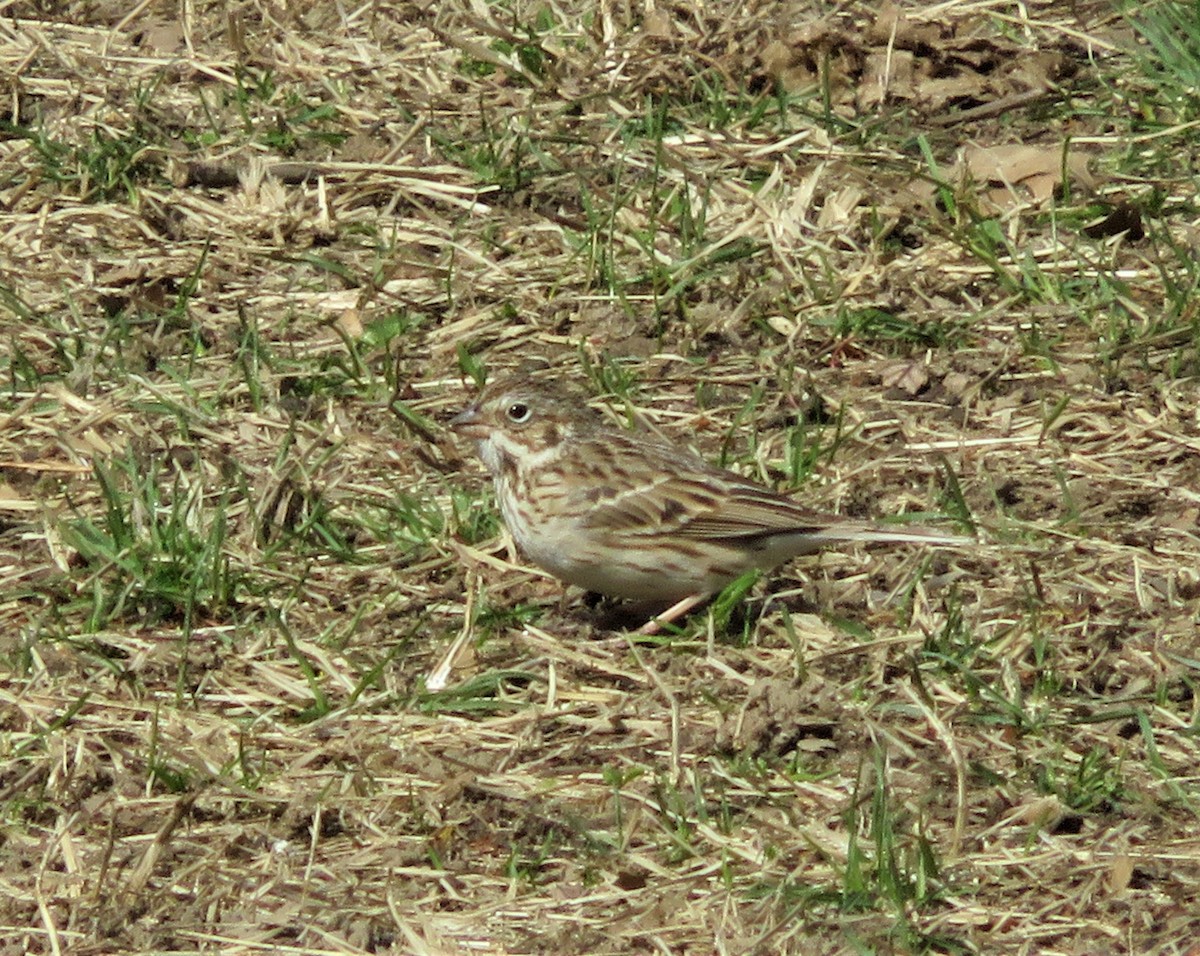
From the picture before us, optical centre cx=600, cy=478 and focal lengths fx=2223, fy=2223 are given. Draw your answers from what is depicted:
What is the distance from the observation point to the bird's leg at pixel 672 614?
689 cm

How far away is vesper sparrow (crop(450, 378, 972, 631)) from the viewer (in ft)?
22.6

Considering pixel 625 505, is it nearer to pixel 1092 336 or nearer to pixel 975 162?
pixel 1092 336

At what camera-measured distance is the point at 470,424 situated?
7348 mm

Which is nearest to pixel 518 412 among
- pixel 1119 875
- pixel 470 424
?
pixel 470 424

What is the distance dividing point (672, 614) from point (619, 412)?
1246mm

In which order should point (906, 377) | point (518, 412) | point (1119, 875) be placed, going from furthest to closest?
point (906, 377), point (518, 412), point (1119, 875)

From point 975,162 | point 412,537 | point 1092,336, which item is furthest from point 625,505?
point 975,162

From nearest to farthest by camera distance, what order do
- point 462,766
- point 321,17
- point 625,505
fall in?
point 462,766 → point 625,505 → point 321,17

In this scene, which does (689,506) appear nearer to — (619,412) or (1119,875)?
(619,412)

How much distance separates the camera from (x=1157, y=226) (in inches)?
337

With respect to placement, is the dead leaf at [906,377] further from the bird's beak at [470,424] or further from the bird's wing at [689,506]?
the bird's beak at [470,424]

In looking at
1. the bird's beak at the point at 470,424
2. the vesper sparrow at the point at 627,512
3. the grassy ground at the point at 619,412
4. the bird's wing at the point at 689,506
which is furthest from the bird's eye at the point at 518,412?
the grassy ground at the point at 619,412

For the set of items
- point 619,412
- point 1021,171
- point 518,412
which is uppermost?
point 518,412

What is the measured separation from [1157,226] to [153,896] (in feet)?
16.0
